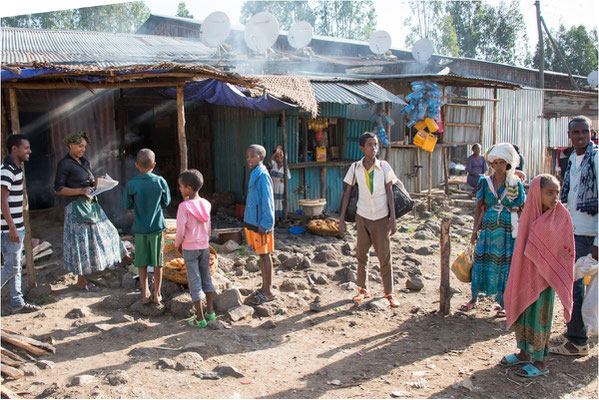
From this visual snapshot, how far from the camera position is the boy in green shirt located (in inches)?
199

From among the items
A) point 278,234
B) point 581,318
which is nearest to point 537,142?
point 278,234

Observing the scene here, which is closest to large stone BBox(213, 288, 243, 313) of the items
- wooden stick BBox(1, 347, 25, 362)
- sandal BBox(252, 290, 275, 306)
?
sandal BBox(252, 290, 275, 306)

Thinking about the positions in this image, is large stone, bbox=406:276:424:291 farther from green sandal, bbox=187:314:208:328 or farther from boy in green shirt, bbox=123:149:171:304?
boy in green shirt, bbox=123:149:171:304

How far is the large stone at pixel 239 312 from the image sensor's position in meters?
5.02

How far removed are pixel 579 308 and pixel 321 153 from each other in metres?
7.22

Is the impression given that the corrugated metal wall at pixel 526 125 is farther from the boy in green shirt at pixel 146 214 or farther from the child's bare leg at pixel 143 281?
the child's bare leg at pixel 143 281

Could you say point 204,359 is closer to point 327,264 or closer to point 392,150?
point 327,264

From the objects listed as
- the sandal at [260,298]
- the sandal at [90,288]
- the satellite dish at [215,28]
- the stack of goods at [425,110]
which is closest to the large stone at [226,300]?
the sandal at [260,298]

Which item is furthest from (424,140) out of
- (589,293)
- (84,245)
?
(84,245)

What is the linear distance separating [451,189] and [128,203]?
11.3 m

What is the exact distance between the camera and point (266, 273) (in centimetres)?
550

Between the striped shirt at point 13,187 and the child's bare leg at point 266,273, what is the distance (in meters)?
2.53

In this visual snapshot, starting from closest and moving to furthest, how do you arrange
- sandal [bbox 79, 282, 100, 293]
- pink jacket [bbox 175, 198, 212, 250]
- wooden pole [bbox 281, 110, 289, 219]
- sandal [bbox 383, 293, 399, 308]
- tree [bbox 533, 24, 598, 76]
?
pink jacket [bbox 175, 198, 212, 250] < sandal [bbox 383, 293, 399, 308] < sandal [bbox 79, 282, 100, 293] < wooden pole [bbox 281, 110, 289, 219] < tree [bbox 533, 24, 598, 76]

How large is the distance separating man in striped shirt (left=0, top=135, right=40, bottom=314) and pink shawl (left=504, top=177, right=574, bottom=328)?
4.69 metres
